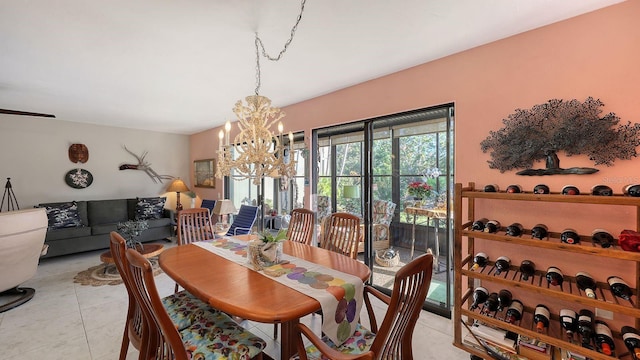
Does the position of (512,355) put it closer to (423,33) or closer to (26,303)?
(423,33)

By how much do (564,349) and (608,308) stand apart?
1.26 feet

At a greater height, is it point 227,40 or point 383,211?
point 227,40

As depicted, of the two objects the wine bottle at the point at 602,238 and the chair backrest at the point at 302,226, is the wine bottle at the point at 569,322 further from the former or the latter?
the chair backrest at the point at 302,226

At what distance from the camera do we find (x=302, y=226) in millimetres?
2824

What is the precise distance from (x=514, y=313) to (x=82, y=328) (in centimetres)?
367

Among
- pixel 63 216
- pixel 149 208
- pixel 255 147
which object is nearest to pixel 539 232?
pixel 255 147

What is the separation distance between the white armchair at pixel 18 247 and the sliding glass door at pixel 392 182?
3204 mm

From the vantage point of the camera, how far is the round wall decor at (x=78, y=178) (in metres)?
5.18

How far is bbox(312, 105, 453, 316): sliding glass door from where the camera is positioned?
2.69 meters

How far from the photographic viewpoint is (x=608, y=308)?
60.4 inches

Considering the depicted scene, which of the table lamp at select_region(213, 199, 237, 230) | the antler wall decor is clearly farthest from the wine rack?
the antler wall decor

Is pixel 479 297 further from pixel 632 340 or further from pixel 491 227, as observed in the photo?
pixel 632 340

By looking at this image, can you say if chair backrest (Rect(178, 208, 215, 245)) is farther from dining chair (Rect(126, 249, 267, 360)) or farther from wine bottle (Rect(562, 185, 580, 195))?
wine bottle (Rect(562, 185, 580, 195))

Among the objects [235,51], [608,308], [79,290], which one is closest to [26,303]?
[79,290]
